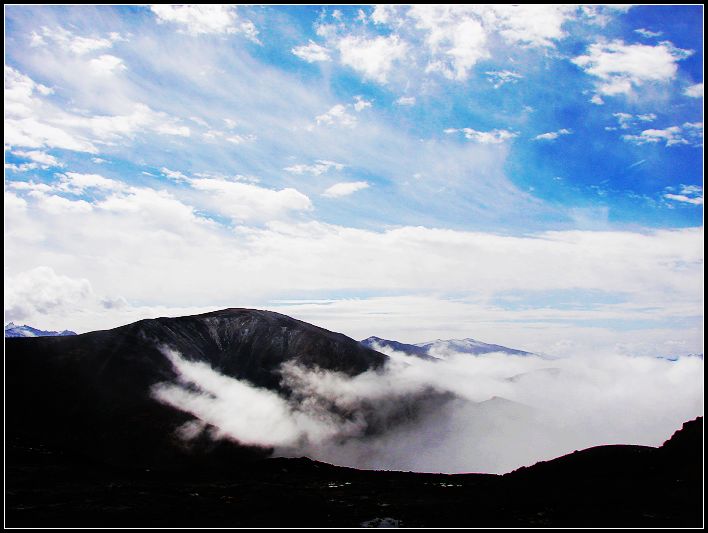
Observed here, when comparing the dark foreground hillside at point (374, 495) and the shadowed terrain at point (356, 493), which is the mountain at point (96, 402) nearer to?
the shadowed terrain at point (356, 493)

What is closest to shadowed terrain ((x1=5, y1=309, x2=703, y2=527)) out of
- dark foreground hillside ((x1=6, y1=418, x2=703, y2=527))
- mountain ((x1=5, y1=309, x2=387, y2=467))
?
dark foreground hillside ((x1=6, y1=418, x2=703, y2=527))

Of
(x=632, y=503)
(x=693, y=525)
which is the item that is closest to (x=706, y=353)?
(x=693, y=525)

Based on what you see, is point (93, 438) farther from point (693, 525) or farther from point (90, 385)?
point (693, 525)

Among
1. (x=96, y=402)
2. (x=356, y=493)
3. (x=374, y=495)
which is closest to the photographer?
(x=374, y=495)

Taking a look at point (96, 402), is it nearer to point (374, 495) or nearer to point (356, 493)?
point (356, 493)

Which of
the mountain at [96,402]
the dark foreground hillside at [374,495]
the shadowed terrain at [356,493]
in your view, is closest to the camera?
the dark foreground hillside at [374,495]

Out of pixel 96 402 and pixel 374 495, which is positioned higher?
pixel 96 402

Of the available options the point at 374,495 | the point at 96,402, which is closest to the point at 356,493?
the point at 374,495

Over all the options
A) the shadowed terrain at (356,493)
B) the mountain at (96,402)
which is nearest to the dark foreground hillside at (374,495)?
the shadowed terrain at (356,493)
